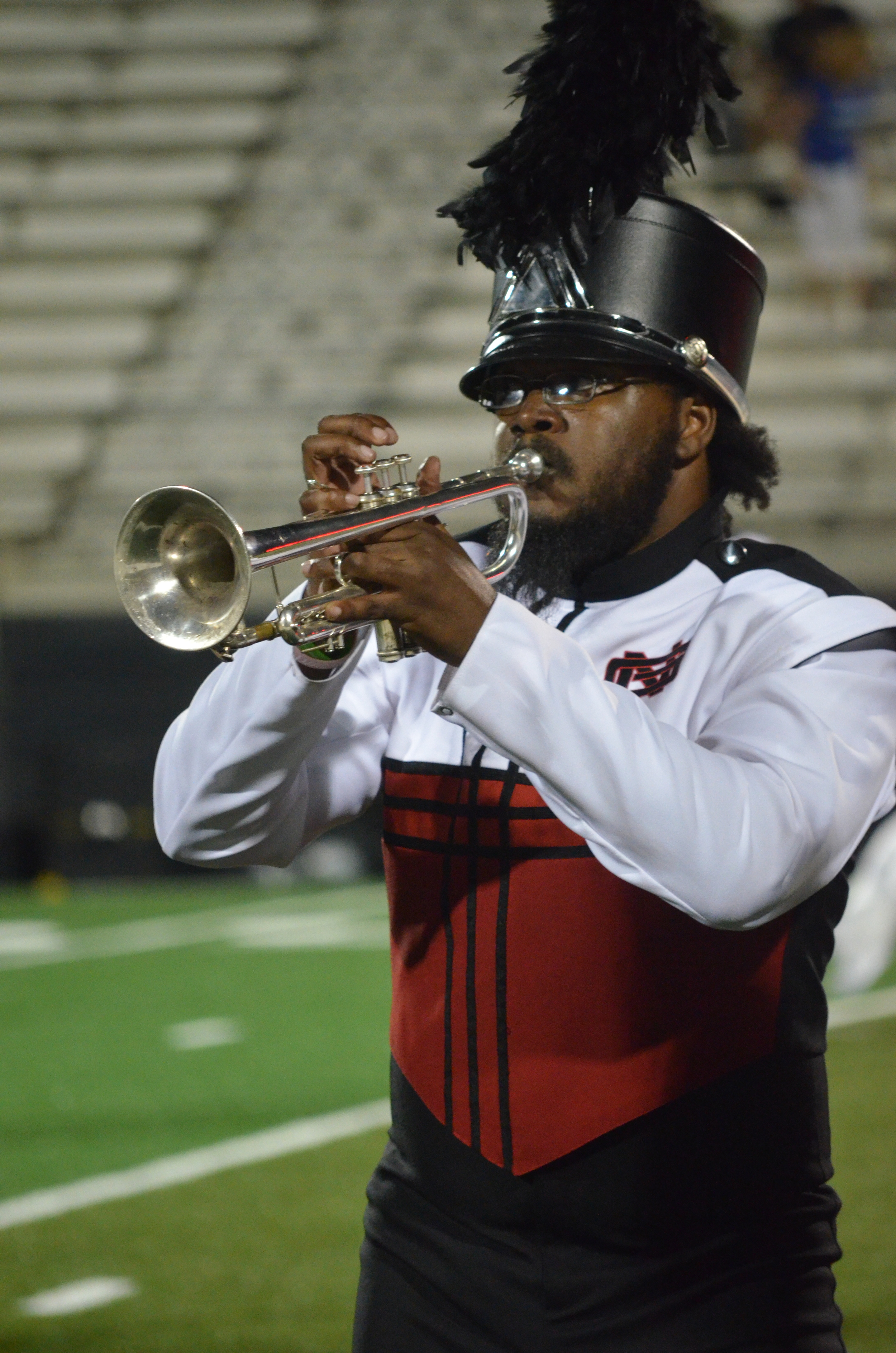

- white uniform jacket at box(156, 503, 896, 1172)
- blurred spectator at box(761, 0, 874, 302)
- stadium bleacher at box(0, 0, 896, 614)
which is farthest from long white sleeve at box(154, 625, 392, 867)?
stadium bleacher at box(0, 0, 896, 614)

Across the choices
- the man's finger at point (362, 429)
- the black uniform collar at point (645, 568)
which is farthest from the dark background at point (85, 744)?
the man's finger at point (362, 429)

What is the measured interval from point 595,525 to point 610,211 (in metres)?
0.34

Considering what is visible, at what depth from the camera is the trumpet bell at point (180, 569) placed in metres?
1.64

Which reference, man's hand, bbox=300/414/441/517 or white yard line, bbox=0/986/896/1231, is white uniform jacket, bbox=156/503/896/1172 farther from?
white yard line, bbox=0/986/896/1231

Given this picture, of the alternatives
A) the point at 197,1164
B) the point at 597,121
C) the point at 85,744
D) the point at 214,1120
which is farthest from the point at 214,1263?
the point at 85,744

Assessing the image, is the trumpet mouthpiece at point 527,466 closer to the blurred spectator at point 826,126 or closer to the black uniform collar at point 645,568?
the black uniform collar at point 645,568

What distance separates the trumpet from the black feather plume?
0.29 m

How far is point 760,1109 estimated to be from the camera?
1712 millimetres

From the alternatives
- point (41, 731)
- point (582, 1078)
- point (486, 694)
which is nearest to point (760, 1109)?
point (582, 1078)

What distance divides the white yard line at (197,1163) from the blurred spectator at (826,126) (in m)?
7.37

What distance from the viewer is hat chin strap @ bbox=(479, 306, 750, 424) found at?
73.1 inches

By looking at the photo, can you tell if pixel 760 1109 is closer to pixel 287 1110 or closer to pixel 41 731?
pixel 287 1110

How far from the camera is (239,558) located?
5.23 ft

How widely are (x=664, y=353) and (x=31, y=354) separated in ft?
35.4
